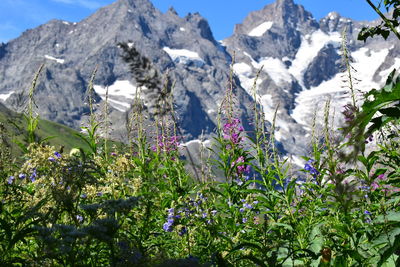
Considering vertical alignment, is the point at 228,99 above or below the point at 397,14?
above

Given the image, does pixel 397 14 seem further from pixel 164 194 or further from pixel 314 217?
pixel 164 194

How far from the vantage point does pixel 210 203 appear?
622 centimetres

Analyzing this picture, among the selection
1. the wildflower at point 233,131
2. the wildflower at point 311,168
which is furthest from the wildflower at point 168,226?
the wildflower at point 233,131

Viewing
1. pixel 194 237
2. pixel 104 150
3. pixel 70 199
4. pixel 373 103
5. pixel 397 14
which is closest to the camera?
pixel 373 103

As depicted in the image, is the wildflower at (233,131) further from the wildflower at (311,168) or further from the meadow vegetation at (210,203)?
the wildflower at (311,168)

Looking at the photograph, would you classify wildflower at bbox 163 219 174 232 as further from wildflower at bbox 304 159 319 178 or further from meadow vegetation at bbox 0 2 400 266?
wildflower at bbox 304 159 319 178

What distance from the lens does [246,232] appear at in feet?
18.4

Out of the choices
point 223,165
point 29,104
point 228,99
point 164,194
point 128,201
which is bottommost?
point 128,201

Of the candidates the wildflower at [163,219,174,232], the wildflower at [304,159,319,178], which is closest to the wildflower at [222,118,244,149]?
the wildflower at [304,159,319,178]

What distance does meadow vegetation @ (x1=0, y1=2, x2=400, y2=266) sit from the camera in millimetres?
2471

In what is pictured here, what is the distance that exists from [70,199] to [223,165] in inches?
177

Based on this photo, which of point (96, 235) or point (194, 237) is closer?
point (96, 235)

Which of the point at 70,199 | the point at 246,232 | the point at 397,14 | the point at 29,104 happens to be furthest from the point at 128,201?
the point at 29,104

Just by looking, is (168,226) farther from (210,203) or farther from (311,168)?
(311,168)
